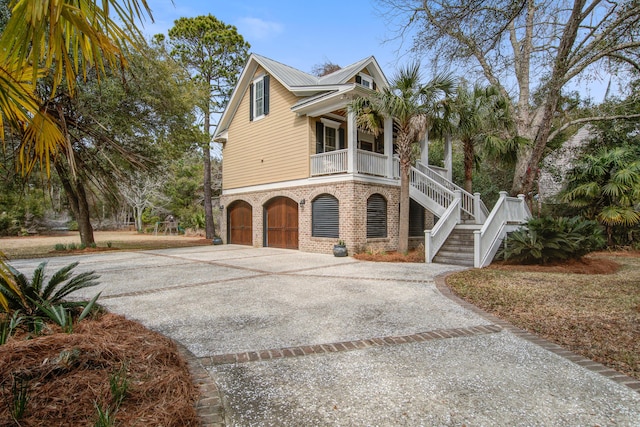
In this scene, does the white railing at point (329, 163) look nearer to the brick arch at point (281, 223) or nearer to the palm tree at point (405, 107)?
the palm tree at point (405, 107)

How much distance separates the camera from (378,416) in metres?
2.34

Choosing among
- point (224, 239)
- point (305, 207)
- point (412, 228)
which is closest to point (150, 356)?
point (305, 207)

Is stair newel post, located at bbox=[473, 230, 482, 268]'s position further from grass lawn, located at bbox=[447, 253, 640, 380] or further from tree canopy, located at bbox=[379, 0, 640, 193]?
tree canopy, located at bbox=[379, 0, 640, 193]

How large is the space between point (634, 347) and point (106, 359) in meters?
5.03

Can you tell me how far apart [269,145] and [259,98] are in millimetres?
2532

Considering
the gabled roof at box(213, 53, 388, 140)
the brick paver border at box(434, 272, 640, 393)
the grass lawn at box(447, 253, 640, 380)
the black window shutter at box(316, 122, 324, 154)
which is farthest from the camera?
the black window shutter at box(316, 122, 324, 154)

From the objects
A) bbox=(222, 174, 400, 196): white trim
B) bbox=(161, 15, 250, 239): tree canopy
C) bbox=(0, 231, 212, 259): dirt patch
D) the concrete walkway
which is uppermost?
bbox=(161, 15, 250, 239): tree canopy

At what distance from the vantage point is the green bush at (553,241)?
345 inches

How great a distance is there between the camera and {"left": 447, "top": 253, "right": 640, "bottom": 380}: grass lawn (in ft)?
11.8

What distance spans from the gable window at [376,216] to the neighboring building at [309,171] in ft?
0.12

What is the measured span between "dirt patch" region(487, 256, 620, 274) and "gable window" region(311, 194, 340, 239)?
213 inches

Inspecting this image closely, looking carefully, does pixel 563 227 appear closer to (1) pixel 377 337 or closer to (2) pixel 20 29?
(1) pixel 377 337

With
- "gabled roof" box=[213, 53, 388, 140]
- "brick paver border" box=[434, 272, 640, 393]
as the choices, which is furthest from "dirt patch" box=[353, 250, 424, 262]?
"gabled roof" box=[213, 53, 388, 140]

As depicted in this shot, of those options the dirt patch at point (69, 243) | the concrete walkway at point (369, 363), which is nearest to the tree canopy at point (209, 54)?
the dirt patch at point (69, 243)
